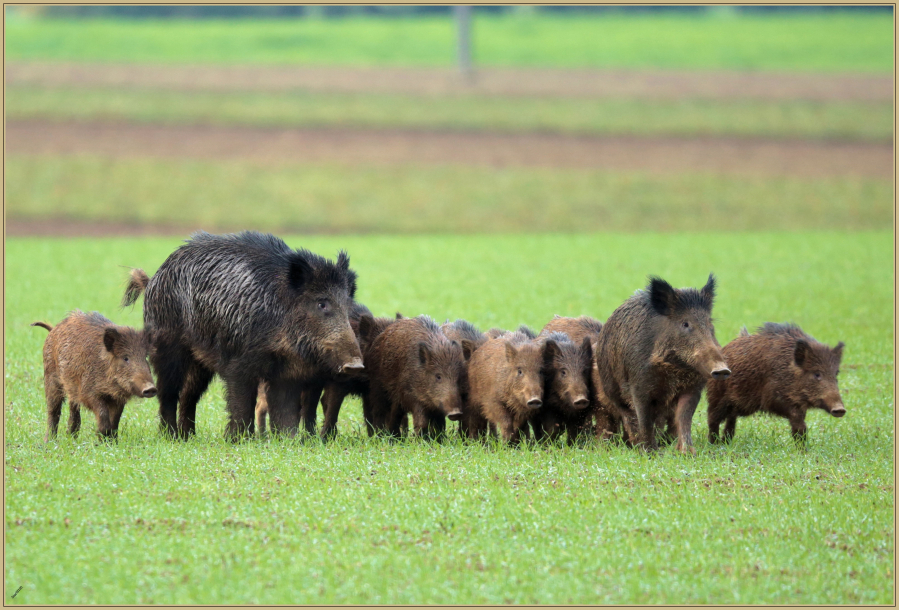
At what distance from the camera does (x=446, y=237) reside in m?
31.9

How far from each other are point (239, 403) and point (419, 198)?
91.1 feet

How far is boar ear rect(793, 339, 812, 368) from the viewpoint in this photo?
376 inches

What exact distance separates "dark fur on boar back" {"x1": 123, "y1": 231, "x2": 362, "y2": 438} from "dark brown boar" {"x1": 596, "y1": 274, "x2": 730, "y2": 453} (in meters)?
2.33

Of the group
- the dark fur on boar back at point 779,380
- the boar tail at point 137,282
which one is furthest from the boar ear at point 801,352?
the boar tail at point 137,282

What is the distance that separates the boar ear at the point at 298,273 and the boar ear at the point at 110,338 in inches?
60.5

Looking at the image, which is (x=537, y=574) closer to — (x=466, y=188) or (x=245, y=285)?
(x=245, y=285)

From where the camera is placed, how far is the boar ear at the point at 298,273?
31.2ft

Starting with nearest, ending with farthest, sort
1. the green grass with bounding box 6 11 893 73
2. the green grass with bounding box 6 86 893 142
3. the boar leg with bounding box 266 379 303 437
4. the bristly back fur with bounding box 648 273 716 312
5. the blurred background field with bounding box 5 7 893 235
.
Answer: the bristly back fur with bounding box 648 273 716 312 < the boar leg with bounding box 266 379 303 437 < the blurred background field with bounding box 5 7 893 235 < the green grass with bounding box 6 86 893 142 < the green grass with bounding box 6 11 893 73

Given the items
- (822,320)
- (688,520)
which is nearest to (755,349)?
(688,520)

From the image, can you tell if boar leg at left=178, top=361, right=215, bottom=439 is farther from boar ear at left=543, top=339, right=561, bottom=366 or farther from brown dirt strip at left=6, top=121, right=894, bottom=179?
brown dirt strip at left=6, top=121, right=894, bottom=179

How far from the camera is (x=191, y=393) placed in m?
10.1

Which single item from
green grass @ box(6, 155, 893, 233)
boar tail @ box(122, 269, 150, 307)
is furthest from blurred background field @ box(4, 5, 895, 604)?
boar tail @ box(122, 269, 150, 307)

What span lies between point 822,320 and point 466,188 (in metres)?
21.5

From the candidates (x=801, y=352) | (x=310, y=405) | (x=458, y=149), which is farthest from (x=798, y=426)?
(x=458, y=149)
